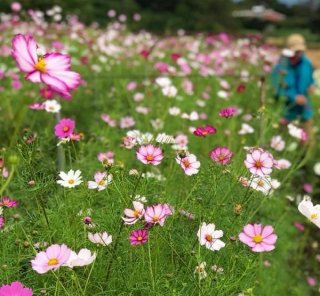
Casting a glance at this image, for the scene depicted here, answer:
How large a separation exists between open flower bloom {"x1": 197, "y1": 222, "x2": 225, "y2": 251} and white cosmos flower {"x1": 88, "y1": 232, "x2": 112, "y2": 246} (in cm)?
23

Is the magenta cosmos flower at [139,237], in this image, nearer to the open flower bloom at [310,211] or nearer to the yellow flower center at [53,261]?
the yellow flower center at [53,261]

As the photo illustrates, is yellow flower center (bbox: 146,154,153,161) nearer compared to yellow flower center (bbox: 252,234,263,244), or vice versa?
yellow flower center (bbox: 252,234,263,244)

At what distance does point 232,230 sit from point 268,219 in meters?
0.80

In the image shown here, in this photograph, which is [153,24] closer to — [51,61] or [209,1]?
[209,1]

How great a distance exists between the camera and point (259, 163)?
1.54 m

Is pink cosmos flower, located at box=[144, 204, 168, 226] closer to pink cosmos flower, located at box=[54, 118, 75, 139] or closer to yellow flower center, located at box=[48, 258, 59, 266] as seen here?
yellow flower center, located at box=[48, 258, 59, 266]

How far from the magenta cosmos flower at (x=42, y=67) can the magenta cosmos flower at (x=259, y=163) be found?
0.57m

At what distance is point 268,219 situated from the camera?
2389mm

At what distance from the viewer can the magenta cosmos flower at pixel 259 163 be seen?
1532 millimetres

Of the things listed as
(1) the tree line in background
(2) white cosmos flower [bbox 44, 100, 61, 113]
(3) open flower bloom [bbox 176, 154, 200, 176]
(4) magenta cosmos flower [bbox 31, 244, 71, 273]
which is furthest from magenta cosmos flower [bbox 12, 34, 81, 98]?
(1) the tree line in background

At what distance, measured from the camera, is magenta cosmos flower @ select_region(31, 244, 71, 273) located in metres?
1.20

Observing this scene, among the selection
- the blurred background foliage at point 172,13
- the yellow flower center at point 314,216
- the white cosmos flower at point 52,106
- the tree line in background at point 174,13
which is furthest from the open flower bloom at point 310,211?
the tree line in background at point 174,13

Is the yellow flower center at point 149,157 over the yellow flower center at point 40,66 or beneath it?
beneath

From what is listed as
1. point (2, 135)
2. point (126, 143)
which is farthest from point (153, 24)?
point (126, 143)
